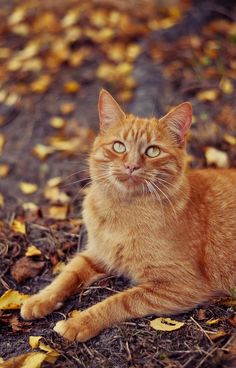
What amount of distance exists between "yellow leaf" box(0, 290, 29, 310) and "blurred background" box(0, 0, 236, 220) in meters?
1.09

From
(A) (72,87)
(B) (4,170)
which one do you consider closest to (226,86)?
(A) (72,87)

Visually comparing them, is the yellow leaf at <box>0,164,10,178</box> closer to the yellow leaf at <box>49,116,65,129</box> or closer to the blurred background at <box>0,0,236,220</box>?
the blurred background at <box>0,0,236,220</box>

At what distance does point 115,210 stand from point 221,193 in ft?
2.31

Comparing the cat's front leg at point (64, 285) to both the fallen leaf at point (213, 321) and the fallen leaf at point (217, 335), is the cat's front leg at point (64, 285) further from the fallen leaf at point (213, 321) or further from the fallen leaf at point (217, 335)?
the fallen leaf at point (217, 335)

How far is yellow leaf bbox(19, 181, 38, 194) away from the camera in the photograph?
481cm

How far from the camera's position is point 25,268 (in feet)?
12.4

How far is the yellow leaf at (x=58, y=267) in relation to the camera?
380 centimetres

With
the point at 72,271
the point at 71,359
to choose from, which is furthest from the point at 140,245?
the point at 71,359

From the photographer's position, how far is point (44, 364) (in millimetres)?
2838

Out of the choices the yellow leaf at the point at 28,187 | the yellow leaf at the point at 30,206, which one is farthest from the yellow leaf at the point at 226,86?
the yellow leaf at the point at 30,206

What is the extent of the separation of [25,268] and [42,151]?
5.22 ft

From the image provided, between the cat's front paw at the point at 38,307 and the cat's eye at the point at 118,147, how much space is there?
949 mm

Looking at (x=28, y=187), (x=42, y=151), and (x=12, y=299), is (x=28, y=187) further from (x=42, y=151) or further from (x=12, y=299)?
(x=12, y=299)

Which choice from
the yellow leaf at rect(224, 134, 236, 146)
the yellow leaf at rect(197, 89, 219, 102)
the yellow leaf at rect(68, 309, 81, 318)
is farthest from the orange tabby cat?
the yellow leaf at rect(197, 89, 219, 102)
